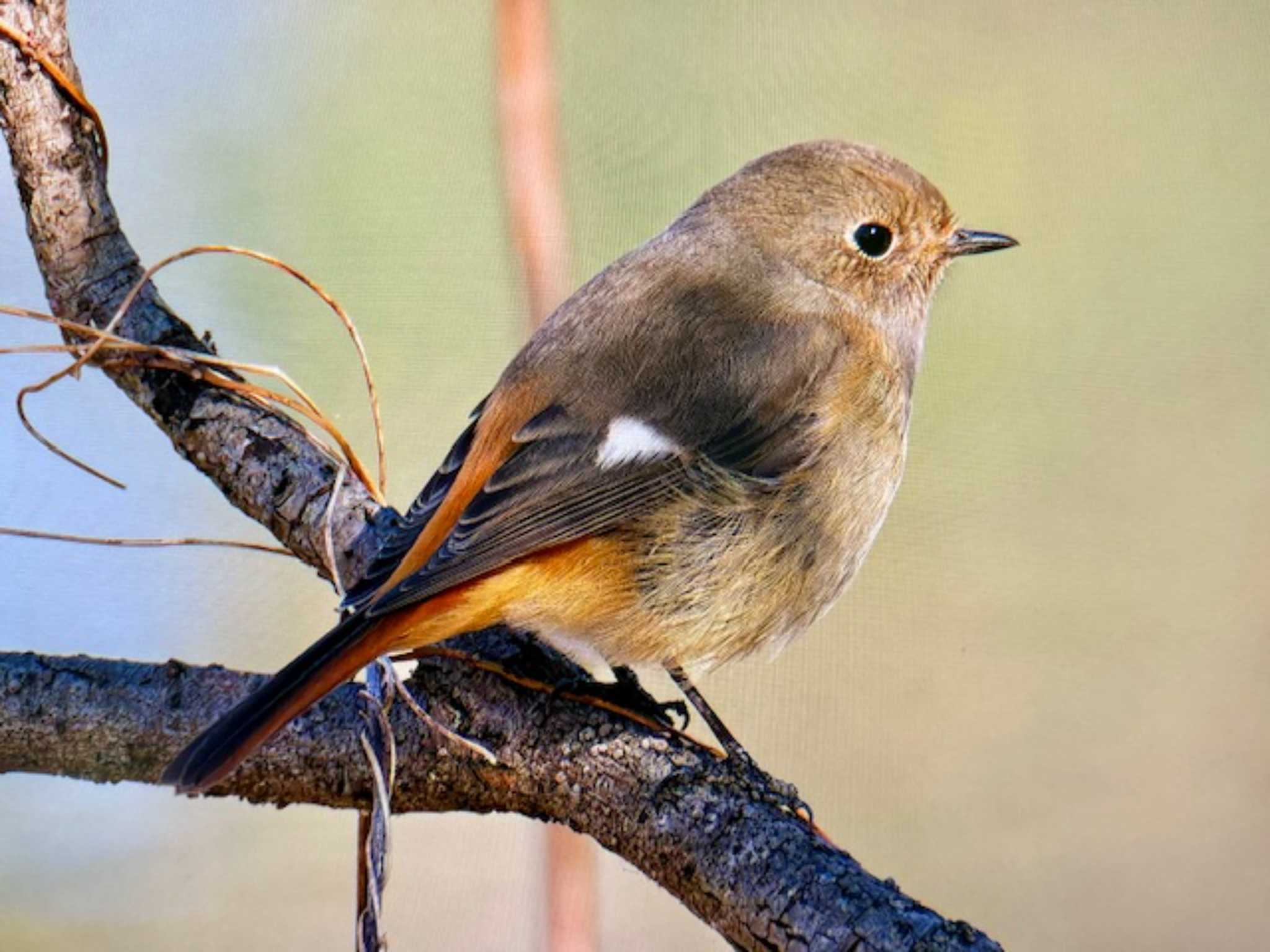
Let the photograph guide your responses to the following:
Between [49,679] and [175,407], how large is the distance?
0.44 meters

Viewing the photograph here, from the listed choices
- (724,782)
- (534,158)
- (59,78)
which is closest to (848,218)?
(534,158)

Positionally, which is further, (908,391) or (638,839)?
(908,391)

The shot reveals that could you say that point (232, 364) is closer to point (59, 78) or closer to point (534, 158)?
point (59, 78)

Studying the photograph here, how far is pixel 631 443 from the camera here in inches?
70.2

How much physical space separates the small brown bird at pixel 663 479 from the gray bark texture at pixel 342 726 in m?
0.12

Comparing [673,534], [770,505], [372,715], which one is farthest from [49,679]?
[770,505]

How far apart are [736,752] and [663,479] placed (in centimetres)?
34

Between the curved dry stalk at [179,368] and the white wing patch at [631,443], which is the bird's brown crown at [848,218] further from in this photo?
the curved dry stalk at [179,368]

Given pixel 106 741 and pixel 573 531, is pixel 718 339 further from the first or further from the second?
pixel 106 741

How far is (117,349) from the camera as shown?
6.23 ft

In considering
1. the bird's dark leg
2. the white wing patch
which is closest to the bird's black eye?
the white wing patch

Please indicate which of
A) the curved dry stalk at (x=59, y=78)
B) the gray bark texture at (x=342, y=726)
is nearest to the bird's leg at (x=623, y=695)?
the gray bark texture at (x=342, y=726)

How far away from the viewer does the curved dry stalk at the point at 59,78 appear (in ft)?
6.22

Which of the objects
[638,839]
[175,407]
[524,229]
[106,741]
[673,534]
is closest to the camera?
[638,839]
